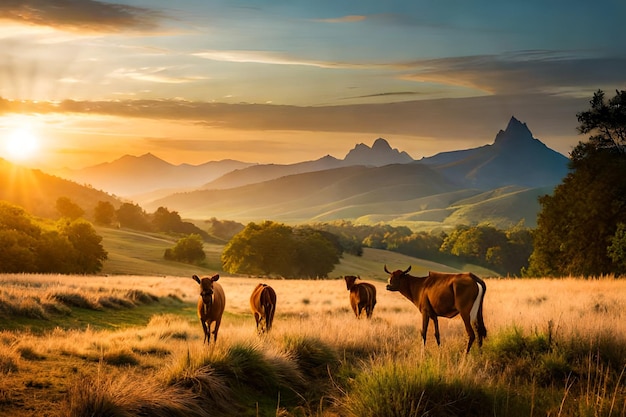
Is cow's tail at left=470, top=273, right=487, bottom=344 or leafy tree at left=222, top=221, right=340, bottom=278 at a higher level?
cow's tail at left=470, top=273, right=487, bottom=344

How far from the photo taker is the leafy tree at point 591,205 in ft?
147

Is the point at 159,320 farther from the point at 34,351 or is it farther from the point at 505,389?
the point at 505,389

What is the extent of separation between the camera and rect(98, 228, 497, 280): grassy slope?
3627 inches

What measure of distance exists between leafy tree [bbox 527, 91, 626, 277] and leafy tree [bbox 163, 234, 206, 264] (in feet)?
240

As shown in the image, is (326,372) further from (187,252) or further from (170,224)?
(170,224)

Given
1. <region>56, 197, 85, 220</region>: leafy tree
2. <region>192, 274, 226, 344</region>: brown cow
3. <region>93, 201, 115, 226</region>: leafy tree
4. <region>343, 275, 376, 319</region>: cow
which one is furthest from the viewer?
<region>93, 201, 115, 226</region>: leafy tree

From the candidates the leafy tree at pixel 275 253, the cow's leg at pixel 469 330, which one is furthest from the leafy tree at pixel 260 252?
the cow's leg at pixel 469 330

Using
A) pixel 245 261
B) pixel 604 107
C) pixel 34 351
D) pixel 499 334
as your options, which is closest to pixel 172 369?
pixel 34 351

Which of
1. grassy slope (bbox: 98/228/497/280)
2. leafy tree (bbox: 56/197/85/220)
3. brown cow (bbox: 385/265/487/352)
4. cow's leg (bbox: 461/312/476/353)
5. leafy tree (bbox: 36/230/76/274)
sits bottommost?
grassy slope (bbox: 98/228/497/280)

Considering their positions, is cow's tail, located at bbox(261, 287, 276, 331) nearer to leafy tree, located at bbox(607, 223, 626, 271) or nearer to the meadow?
the meadow

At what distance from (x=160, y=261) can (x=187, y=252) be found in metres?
7.17

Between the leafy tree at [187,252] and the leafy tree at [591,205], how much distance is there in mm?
73178

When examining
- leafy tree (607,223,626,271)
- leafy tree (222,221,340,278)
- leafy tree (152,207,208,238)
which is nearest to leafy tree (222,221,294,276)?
→ leafy tree (222,221,340,278)

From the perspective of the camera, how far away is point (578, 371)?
35.5 ft
